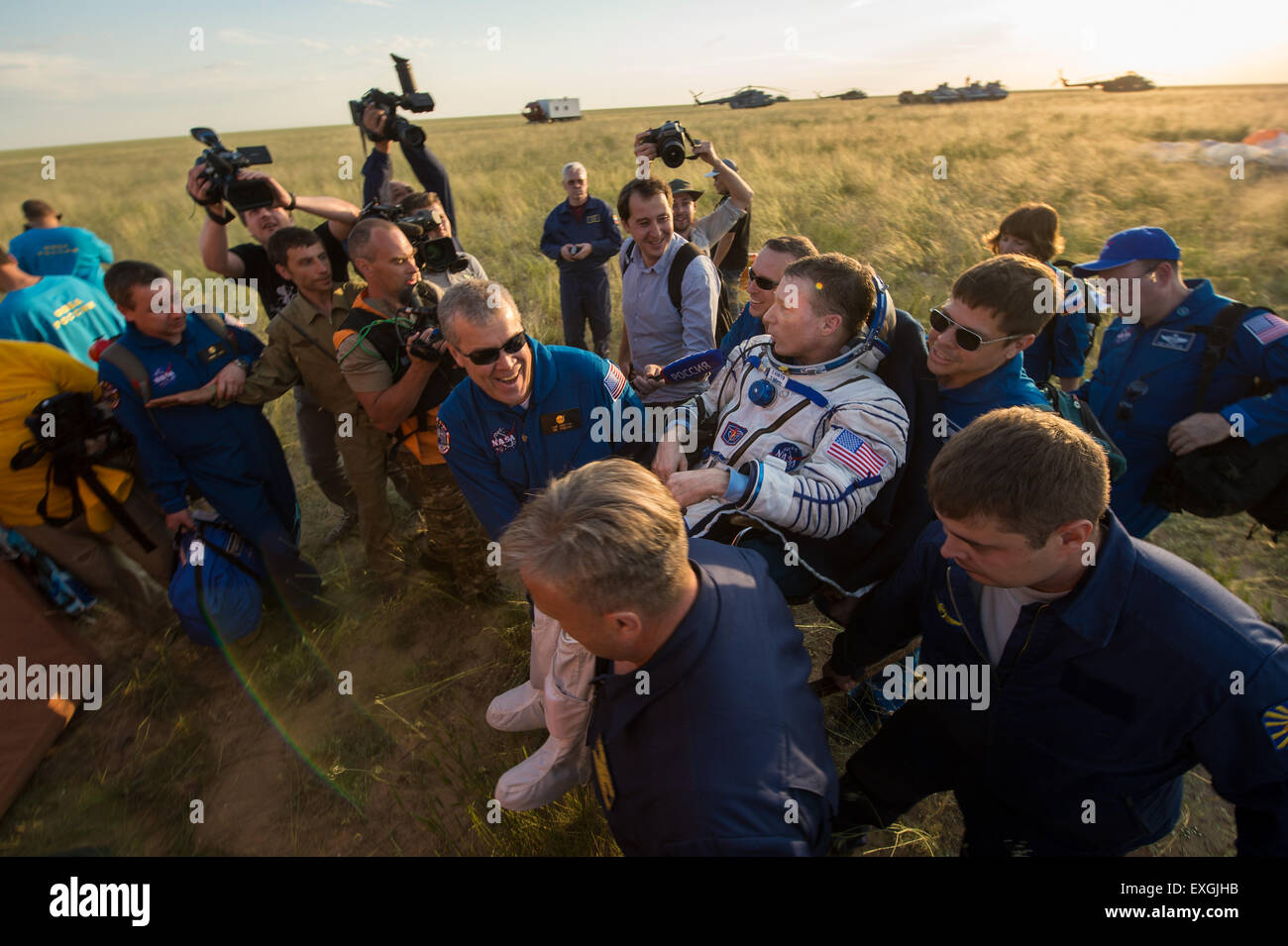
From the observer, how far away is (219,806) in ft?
9.64

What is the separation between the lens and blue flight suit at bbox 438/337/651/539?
270 centimetres

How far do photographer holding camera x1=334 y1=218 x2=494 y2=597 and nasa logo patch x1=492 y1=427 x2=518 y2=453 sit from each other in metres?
0.66

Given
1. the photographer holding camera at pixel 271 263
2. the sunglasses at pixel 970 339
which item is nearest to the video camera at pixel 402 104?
the photographer holding camera at pixel 271 263

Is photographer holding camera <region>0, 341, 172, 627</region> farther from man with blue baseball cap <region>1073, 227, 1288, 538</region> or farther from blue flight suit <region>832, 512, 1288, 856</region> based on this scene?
man with blue baseball cap <region>1073, 227, 1288, 538</region>

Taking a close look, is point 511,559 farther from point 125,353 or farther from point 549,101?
point 549,101

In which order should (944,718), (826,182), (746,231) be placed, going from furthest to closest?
1. (826,182)
2. (746,231)
3. (944,718)

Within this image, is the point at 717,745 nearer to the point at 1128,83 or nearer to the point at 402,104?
the point at 402,104

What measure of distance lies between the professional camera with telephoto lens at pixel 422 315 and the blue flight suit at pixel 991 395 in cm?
232

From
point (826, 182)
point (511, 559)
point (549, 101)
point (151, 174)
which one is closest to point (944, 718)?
point (511, 559)

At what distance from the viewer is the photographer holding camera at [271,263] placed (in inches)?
149

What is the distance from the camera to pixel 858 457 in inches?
82.0

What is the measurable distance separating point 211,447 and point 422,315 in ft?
5.57

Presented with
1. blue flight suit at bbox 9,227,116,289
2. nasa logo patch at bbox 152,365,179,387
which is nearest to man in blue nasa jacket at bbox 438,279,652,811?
nasa logo patch at bbox 152,365,179,387

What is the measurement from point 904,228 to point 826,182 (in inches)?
145
